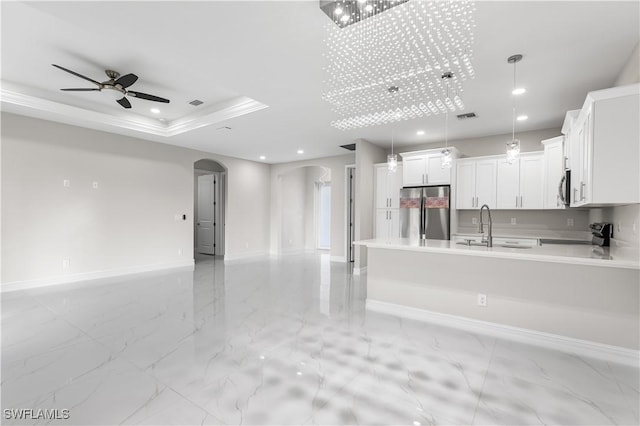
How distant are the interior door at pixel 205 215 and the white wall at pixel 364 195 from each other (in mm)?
4667

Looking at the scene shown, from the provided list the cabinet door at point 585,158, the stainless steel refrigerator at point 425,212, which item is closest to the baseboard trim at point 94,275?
the stainless steel refrigerator at point 425,212

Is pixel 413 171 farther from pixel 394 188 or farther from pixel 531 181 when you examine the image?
pixel 531 181

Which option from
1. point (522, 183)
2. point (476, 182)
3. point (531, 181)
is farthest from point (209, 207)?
point (531, 181)

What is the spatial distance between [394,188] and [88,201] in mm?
5707

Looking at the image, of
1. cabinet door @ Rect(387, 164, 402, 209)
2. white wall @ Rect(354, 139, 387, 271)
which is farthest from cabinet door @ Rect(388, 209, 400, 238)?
white wall @ Rect(354, 139, 387, 271)

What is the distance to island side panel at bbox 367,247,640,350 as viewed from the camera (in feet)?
8.11

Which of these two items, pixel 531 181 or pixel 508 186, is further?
pixel 508 186

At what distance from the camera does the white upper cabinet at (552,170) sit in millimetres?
4133

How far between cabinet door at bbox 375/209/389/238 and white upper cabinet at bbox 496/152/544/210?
1.95 metres

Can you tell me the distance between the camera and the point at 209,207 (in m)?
8.42

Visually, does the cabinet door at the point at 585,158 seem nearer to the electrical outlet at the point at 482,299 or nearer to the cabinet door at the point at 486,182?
the electrical outlet at the point at 482,299

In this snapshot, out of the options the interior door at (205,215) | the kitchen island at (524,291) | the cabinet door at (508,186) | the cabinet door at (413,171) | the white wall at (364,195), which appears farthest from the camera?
the interior door at (205,215)

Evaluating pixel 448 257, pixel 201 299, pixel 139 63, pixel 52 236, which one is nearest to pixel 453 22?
pixel 448 257

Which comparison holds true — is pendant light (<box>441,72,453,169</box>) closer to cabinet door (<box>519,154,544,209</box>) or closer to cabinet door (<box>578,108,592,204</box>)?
cabinet door (<box>578,108,592,204</box>)
